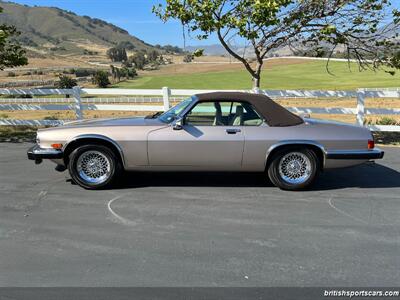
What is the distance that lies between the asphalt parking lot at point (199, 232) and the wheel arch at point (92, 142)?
1.66ft

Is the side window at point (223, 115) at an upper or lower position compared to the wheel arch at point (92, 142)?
upper

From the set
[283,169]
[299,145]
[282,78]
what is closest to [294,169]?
[283,169]

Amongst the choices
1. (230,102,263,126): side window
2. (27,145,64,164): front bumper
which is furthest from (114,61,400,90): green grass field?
(27,145,64,164): front bumper

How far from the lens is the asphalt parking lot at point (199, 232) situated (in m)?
3.73

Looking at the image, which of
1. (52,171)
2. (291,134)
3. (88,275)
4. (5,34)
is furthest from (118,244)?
(5,34)

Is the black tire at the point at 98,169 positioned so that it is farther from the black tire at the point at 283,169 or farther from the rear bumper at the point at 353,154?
the rear bumper at the point at 353,154

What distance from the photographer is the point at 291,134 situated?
19.9 feet

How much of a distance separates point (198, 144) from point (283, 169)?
1.26m

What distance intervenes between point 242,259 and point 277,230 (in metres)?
0.84

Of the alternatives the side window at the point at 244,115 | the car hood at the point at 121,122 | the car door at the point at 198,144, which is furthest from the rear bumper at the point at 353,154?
the car hood at the point at 121,122

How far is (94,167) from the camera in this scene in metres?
6.20

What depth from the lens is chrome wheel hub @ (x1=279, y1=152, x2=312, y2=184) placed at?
20.4ft

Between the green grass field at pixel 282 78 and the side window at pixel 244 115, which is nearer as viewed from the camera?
the side window at pixel 244 115

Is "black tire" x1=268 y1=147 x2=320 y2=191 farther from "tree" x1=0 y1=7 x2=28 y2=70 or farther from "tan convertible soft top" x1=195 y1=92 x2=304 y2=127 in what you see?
"tree" x1=0 y1=7 x2=28 y2=70
